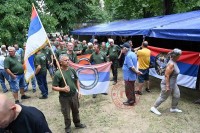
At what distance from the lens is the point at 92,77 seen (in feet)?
27.5

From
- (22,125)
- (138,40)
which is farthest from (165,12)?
(22,125)

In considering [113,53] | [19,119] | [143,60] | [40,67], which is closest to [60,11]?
[113,53]

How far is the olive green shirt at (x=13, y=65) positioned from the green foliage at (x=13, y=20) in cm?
841

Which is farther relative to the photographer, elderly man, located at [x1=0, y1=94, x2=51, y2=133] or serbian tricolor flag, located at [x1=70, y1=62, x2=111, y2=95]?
serbian tricolor flag, located at [x1=70, y1=62, x2=111, y2=95]

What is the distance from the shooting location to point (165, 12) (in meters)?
18.8

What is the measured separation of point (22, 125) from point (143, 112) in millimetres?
5201

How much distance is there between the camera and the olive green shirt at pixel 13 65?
8133 mm

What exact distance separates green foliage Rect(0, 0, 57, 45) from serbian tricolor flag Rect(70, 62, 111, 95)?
379 inches

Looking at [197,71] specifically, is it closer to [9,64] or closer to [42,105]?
[42,105]

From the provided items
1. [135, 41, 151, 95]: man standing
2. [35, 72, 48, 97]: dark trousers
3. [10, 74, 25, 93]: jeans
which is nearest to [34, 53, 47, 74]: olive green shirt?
[35, 72, 48, 97]: dark trousers

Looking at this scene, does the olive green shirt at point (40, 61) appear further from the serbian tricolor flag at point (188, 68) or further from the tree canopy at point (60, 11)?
the tree canopy at point (60, 11)

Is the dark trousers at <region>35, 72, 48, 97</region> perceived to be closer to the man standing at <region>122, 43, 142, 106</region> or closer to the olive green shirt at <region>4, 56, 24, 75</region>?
the olive green shirt at <region>4, 56, 24, 75</region>

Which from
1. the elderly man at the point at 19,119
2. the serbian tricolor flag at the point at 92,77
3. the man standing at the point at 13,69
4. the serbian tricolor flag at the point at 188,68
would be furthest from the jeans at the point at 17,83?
the elderly man at the point at 19,119

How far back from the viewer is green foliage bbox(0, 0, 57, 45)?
16.3 meters
